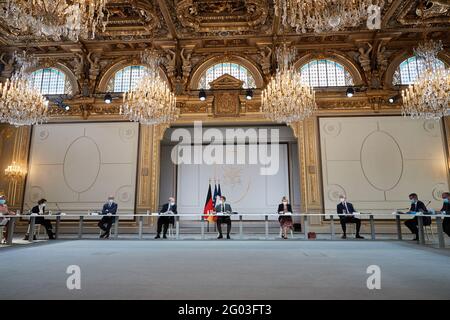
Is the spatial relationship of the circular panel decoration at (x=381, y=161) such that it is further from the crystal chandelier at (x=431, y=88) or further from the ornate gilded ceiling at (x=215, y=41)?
the crystal chandelier at (x=431, y=88)

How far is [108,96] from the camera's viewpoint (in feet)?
36.4

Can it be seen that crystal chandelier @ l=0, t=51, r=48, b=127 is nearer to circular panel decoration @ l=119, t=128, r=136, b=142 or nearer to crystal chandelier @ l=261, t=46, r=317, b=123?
circular panel decoration @ l=119, t=128, r=136, b=142

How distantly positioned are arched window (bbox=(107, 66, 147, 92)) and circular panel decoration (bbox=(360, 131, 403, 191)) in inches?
346

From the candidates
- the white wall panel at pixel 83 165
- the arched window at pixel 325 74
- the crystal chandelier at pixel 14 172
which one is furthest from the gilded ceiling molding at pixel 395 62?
the crystal chandelier at pixel 14 172

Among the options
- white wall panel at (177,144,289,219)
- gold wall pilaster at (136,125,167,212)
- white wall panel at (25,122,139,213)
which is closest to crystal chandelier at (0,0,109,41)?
gold wall pilaster at (136,125,167,212)

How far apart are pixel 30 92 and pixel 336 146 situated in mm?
9608

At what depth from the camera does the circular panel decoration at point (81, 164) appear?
11.6 m

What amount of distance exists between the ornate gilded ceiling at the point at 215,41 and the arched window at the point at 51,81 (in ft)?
1.38

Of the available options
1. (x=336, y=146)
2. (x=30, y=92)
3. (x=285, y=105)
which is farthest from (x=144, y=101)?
(x=336, y=146)

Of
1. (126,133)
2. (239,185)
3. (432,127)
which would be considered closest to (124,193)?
(126,133)

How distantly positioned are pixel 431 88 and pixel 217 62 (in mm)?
7137

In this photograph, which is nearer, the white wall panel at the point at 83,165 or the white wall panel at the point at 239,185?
the white wall panel at the point at 83,165

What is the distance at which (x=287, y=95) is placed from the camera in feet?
27.5
